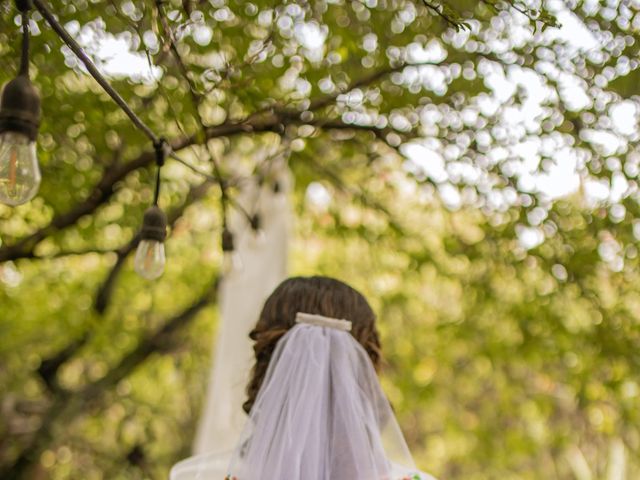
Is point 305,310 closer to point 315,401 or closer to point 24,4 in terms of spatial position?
point 315,401

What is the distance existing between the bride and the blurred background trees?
63 centimetres

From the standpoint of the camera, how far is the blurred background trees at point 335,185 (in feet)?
9.36

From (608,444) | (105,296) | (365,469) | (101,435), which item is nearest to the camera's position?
(365,469)

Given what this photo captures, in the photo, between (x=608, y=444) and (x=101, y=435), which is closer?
→ (x=101, y=435)

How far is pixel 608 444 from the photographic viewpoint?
8648 millimetres

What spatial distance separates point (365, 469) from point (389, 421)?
0.31 m

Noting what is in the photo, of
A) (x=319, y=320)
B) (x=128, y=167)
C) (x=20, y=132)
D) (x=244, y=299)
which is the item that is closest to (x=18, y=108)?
(x=20, y=132)

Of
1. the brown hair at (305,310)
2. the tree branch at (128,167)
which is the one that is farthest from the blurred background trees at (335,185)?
the brown hair at (305,310)

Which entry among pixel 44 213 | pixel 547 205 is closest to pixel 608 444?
pixel 547 205

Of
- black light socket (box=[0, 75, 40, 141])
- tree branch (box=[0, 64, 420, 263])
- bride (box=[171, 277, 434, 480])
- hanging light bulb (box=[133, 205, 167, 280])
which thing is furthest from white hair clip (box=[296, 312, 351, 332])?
black light socket (box=[0, 75, 40, 141])

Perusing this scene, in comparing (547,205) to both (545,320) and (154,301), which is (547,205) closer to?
(545,320)

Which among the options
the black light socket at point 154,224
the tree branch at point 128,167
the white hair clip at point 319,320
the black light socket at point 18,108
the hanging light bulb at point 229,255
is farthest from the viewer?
the tree branch at point 128,167

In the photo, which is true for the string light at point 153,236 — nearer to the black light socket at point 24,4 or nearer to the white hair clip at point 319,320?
the white hair clip at point 319,320

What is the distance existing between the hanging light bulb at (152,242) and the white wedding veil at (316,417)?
44 cm
